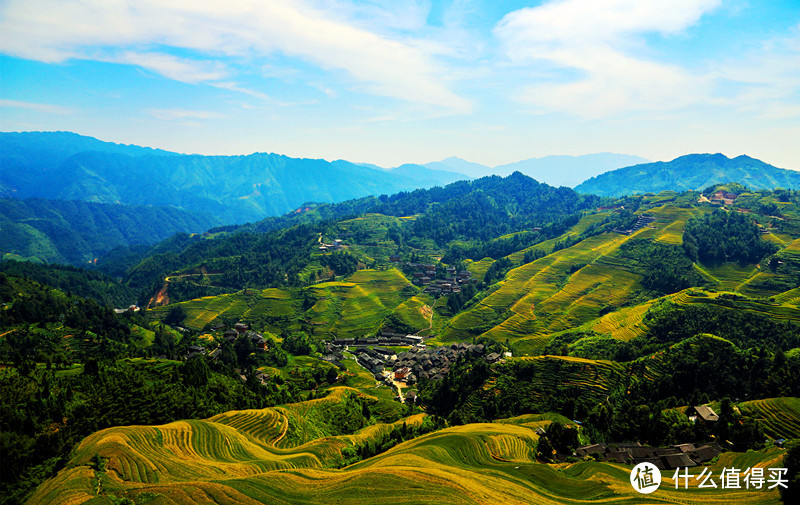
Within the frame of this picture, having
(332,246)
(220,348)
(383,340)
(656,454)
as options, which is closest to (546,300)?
(383,340)

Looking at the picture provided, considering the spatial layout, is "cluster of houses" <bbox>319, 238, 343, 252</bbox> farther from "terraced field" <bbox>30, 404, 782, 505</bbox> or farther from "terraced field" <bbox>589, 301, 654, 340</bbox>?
"terraced field" <bbox>30, 404, 782, 505</bbox>

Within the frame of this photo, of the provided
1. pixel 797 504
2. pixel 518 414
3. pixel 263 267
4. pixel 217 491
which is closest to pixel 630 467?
pixel 797 504

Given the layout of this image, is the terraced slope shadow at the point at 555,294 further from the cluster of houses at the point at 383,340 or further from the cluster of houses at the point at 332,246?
the cluster of houses at the point at 332,246

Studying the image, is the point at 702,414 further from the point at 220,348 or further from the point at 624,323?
the point at 220,348

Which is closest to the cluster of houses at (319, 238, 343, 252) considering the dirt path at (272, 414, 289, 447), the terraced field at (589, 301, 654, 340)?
the terraced field at (589, 301, 654, 340)

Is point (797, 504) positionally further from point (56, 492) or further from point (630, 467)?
point (56, 492)

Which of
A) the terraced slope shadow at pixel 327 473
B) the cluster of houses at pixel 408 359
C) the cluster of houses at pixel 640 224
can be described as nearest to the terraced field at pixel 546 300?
the cluster of houses at pixel 408 359
